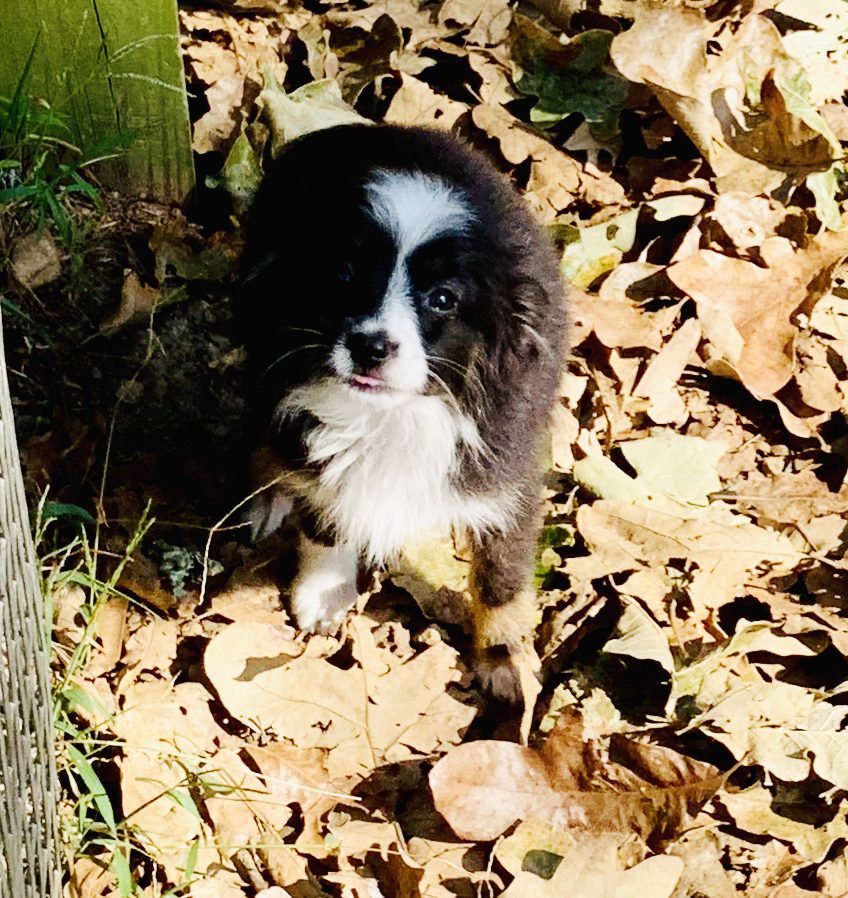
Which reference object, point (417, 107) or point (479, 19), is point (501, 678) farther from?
point (479, 19)

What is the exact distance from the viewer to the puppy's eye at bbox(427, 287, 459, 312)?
252cm

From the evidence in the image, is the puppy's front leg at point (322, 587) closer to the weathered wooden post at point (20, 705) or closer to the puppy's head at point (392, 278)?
the puppy's head at point (392, 278)

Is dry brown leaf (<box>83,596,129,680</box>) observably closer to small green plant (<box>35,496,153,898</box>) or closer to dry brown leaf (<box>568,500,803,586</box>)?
small green plant (<box>35,496,153,898</box>)

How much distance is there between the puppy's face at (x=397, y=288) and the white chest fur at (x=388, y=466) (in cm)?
15

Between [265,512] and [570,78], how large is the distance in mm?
2137

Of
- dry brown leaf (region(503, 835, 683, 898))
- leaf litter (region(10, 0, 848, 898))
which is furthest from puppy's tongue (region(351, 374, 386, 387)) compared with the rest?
dry brown leaf (region(503, 835, 683, 898))

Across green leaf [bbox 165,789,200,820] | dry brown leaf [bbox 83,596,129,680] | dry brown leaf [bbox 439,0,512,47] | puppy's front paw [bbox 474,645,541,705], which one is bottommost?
puppy's front paw [bbox 474,645,541,705]

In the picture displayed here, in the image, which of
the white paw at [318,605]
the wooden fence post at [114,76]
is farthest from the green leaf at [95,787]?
the wooden fence post at [114,76]

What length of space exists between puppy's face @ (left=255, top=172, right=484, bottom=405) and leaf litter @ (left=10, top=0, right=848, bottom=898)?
0.89m

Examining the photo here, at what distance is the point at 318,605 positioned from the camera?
10.8ft

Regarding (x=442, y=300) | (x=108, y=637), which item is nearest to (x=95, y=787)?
(x=108, y=637)

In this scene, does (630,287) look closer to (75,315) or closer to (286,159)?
(286,159)

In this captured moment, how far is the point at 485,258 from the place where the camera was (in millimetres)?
2561

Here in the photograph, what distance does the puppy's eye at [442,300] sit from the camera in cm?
252
